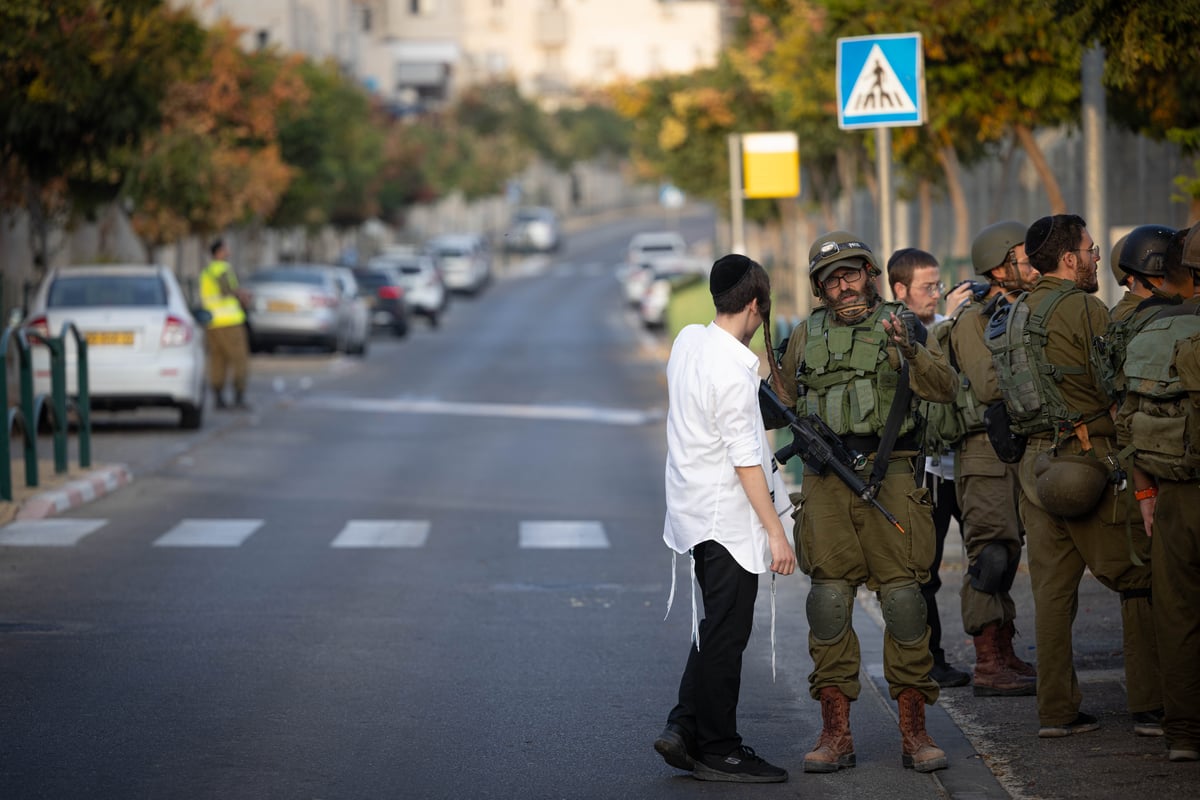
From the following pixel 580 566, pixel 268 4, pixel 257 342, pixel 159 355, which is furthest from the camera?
pixel 268 4

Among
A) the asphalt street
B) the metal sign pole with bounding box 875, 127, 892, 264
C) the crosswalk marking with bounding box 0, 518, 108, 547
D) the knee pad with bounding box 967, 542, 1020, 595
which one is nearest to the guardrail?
the crosswalk marking with bounding box 0, 518, 108, 547

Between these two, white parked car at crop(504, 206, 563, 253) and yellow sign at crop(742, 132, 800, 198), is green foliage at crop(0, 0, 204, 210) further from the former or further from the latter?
white parked car at crop(504, 206, 563, 253)

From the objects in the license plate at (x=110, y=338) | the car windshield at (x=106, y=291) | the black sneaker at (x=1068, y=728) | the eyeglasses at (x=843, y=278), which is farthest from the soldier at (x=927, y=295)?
the car windshield at (x=106, y=291)

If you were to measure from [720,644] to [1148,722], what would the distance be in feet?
5.58

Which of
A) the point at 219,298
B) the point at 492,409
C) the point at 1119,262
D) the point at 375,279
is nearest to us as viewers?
the point at 1119,262

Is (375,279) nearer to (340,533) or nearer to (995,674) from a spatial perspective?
(340,533)

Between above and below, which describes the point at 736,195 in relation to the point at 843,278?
above

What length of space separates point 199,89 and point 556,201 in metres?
91.9

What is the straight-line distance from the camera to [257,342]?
35.9m

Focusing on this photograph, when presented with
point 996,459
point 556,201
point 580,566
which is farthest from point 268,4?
point 556,201

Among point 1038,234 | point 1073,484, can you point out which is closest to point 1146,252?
point 1038,234

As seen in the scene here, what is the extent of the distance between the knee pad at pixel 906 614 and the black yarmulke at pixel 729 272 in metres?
1.22

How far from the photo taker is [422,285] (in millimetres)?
53094

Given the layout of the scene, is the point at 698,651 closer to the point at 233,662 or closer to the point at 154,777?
the point at 154,777
